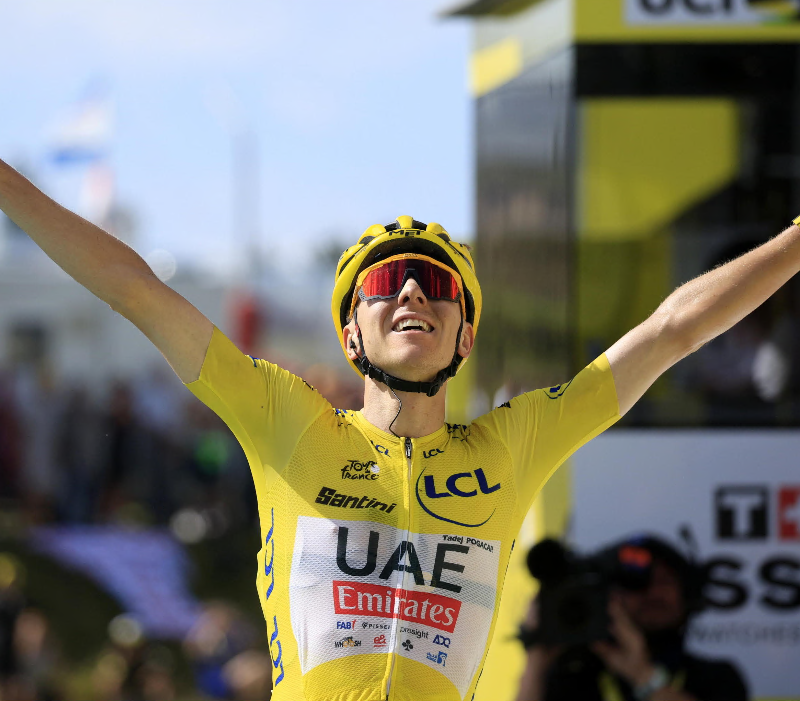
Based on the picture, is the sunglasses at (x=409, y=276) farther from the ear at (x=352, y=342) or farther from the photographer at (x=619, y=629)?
the photographer at (x=619, y=629)

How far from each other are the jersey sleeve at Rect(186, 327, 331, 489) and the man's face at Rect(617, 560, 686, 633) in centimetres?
275

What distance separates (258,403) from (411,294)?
0.49m

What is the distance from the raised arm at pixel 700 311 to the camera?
312cm

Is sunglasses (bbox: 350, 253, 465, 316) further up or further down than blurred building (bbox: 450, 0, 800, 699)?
further down

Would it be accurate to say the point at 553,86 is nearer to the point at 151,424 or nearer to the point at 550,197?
the point at 550,197

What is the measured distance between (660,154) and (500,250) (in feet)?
3.43

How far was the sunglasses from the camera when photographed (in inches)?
122

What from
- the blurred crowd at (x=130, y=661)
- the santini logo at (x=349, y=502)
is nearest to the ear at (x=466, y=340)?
the santini logo at (x=349, y=502)

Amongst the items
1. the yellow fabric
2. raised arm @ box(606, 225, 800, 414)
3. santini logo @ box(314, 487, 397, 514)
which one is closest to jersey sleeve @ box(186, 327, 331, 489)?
the yellow fabric

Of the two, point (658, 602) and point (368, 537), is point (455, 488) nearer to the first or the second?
point (368, 537)

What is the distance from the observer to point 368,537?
2936mm

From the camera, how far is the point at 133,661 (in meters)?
7.74

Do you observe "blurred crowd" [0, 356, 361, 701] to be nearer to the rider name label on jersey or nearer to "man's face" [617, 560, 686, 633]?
"man's face" [617, 560, 686, 633]

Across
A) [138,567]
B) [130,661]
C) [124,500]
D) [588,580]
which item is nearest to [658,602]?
[588,580]
